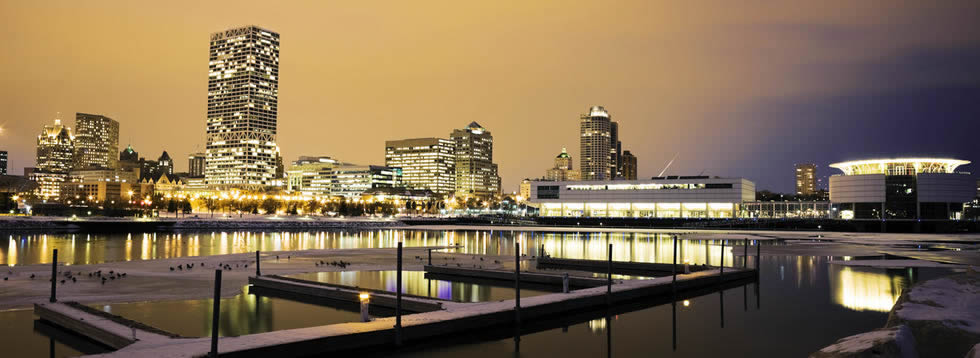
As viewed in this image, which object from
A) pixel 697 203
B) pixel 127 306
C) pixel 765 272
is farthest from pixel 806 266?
pixel 697 203

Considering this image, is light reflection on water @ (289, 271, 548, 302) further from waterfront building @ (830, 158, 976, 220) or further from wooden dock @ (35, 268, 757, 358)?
waterfront building @ (830, 158, 976, 220)

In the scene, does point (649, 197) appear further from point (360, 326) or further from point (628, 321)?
point (360, 326)

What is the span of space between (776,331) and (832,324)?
2942 millimetres

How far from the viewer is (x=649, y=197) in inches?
6801

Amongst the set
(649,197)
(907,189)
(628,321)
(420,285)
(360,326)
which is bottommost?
(628,321)

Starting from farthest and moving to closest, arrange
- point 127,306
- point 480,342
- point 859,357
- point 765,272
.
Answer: point 765,272 → point 127,306 → point 480,342 → point 859,357

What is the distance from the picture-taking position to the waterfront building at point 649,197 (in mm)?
165125

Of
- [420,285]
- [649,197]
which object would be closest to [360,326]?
[420,285]

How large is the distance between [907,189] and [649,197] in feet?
191

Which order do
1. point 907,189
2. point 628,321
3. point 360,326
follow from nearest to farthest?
point 360,326 < point 628,321 < point 907,189

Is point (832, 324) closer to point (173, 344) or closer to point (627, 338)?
point (627, 338)

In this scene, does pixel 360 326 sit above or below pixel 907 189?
below

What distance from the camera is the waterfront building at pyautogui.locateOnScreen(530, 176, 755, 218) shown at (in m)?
165

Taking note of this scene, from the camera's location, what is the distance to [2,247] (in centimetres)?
6856
